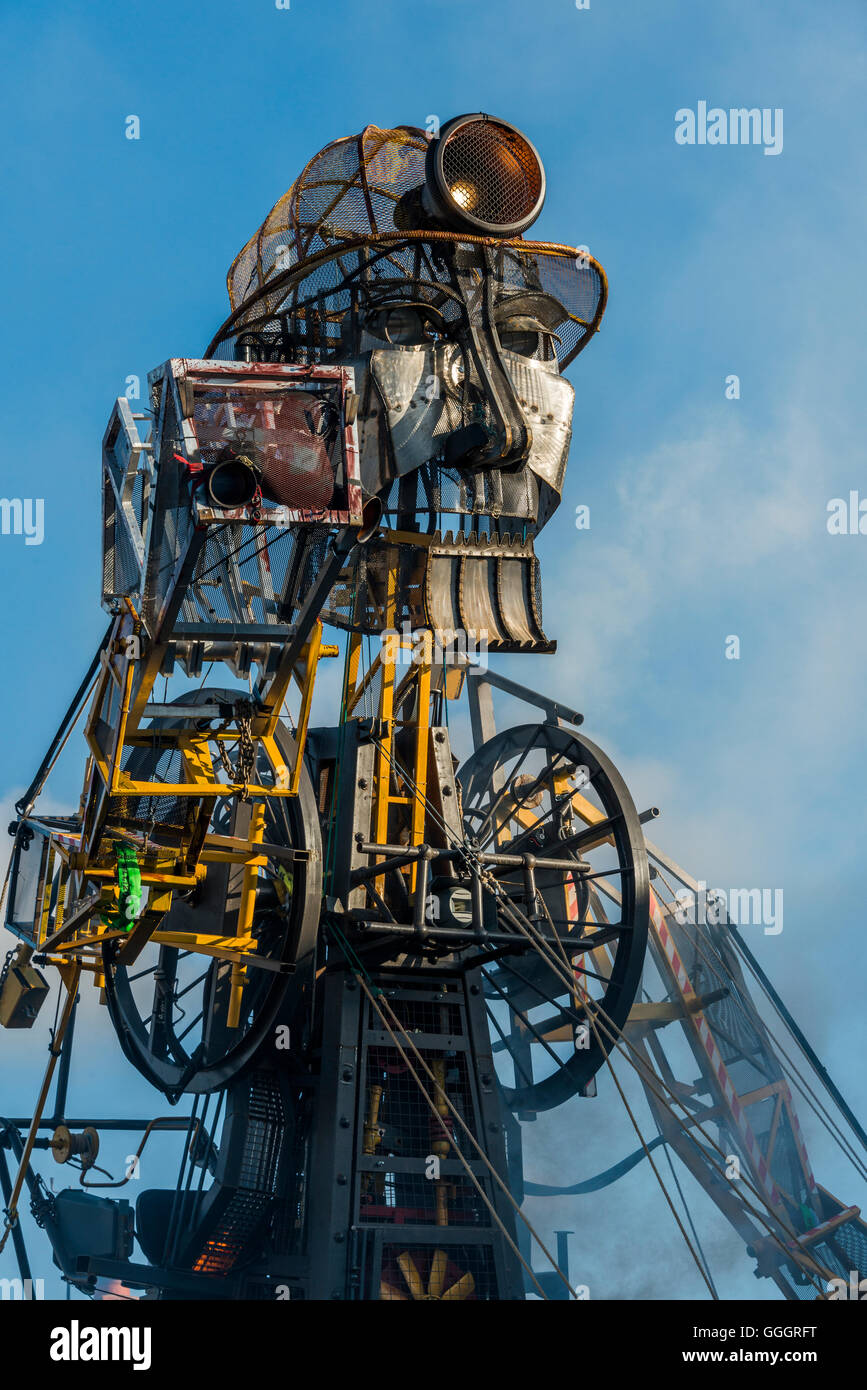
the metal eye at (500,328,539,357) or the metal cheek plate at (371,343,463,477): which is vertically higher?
the metal eye at (500,328,539,357)

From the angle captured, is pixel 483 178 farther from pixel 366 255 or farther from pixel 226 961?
pixel 226 961

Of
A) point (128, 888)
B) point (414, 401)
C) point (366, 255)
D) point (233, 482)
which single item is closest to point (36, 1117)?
point (128, 888)

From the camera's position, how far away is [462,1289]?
1712 centimetres

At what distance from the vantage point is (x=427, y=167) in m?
20.3

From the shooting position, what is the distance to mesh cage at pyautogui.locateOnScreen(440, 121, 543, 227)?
20.5m

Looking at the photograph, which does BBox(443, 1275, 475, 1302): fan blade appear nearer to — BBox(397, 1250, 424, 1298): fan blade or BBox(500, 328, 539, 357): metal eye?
BBox(397, 1250, 424, 1298): fan blade

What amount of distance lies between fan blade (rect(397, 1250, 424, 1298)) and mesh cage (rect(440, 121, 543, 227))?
13339 millimetres

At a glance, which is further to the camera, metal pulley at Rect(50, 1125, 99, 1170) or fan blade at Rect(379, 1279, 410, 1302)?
metal pulley at Rect(50, 1125, 99, 1170)

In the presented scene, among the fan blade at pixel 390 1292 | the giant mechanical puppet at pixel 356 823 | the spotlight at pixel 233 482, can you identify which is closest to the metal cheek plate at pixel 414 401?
the giant mechanical puppet at pixel 356 823

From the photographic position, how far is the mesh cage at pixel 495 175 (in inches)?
805

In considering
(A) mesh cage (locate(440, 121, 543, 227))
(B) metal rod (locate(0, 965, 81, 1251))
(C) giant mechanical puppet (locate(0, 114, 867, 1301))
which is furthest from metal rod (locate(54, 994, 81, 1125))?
(A) mesh cage (locate(440, 121, 543, 227))
